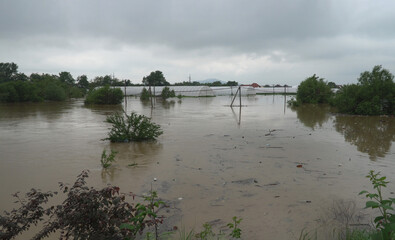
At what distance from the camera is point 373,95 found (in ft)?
53.3

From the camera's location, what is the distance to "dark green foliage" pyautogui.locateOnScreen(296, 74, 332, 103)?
2727 cm

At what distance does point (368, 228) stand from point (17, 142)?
9284 millimetres

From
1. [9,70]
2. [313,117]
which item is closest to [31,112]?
[313,117]

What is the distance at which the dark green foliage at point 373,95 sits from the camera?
15953 mm

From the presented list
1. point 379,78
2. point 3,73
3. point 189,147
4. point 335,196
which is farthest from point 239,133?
point 3,73

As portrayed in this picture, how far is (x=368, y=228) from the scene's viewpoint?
3254 mm

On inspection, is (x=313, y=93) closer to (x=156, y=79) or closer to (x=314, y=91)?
(x=314, y=91)

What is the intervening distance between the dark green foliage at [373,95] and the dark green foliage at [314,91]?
10013mm

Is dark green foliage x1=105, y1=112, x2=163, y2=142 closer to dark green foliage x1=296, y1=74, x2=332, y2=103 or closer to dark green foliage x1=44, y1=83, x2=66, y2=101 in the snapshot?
dark green foliage x1=296, y1=74, x2=332, y2=103

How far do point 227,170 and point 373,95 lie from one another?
1486 centimetres

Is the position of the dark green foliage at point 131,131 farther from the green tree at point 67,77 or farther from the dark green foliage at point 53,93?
the green tree at point 67,77

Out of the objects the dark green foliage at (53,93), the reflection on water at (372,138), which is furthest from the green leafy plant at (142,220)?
the dark green foliage at (53,93)

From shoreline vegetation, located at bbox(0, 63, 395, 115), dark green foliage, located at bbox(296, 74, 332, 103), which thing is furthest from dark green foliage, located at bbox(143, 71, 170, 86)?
dark green foliage, located at bbox(296, 74, 332, 103)

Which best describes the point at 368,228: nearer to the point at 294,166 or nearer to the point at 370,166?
the point at 294,166
